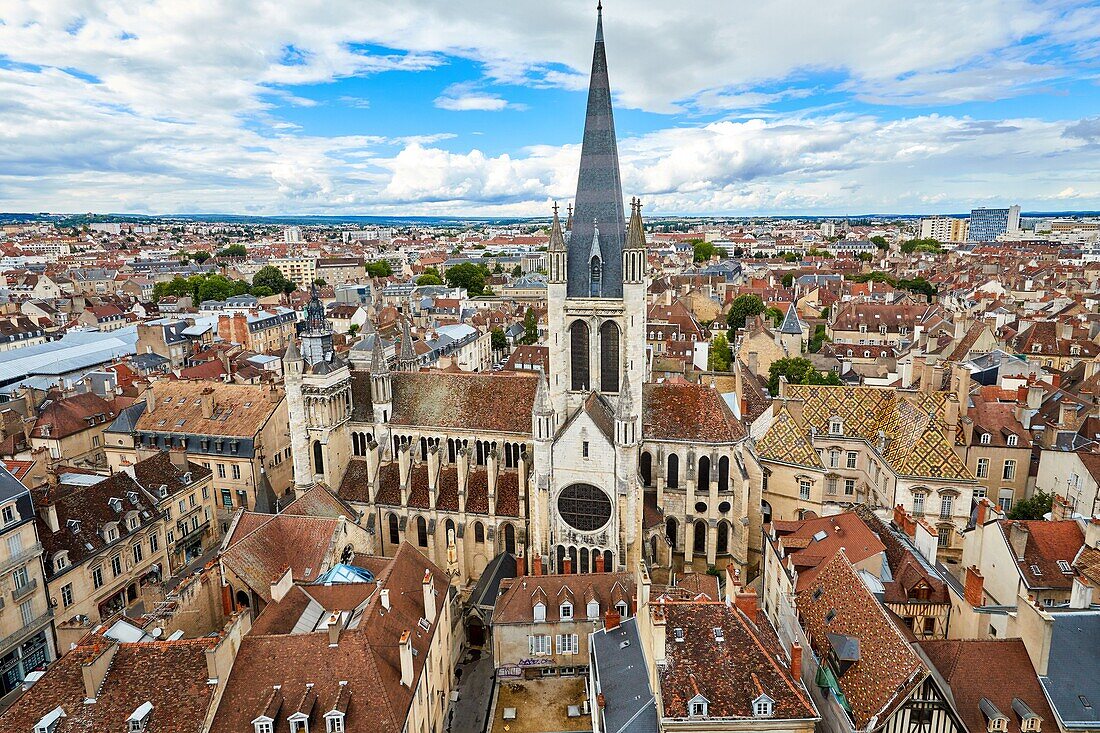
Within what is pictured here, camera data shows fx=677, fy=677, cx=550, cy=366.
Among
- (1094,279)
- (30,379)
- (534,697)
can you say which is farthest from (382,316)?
(1094,279)

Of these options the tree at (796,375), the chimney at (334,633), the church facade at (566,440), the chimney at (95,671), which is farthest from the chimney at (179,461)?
the tree at (796,375)

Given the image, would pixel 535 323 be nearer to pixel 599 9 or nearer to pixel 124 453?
pixel 124 453

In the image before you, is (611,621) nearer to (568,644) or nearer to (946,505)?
(568,644)

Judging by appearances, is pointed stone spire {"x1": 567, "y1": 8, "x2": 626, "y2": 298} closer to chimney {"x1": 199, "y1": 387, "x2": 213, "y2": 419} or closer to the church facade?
the church facade

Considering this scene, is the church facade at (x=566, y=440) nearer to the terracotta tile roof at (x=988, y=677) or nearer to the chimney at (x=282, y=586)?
the chimney at (x=282, y=586)

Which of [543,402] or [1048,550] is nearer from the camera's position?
[1048,550]

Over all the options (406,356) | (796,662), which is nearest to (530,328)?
(406,356)
